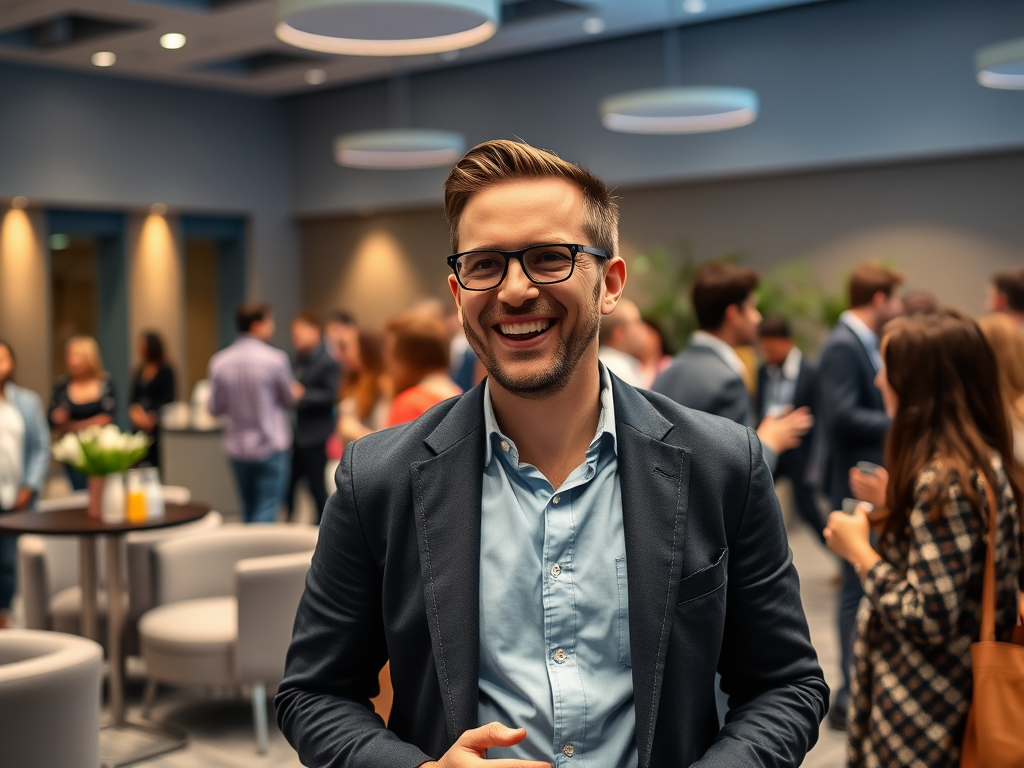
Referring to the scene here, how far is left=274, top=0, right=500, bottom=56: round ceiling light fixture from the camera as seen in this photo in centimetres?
470

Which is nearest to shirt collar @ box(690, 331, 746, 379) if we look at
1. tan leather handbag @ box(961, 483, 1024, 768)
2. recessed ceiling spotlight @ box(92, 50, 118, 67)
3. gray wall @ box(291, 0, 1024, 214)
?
tan leather handbag @ box(961, 483, 1024, 768)

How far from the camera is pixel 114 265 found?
12.4 m

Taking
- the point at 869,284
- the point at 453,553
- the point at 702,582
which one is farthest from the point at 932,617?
the point at 869,284

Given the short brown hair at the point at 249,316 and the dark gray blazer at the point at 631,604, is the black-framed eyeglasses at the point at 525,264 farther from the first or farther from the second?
the short brown hair at the point at 249,316

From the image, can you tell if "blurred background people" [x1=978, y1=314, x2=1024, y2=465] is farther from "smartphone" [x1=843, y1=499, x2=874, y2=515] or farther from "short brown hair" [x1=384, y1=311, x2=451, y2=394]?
"short brown hair" [x1=384, y1=311, x2=451, y2=394]

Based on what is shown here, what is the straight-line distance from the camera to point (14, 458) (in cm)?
540

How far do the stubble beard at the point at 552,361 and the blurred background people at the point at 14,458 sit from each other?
460 centimetres

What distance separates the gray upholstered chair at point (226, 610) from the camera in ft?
13.4

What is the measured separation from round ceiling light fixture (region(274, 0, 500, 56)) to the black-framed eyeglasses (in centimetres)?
340

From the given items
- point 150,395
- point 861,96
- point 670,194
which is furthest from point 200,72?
point 861,96

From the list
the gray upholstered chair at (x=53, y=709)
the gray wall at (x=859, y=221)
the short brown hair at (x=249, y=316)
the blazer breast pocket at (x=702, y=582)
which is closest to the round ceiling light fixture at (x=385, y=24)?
the short brown hair at (x=249, y=316)

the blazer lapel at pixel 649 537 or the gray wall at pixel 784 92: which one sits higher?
the gray wall at pixel 784 92

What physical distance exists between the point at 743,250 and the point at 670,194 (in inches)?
41.1

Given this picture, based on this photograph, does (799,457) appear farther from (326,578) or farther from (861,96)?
(326,578)
